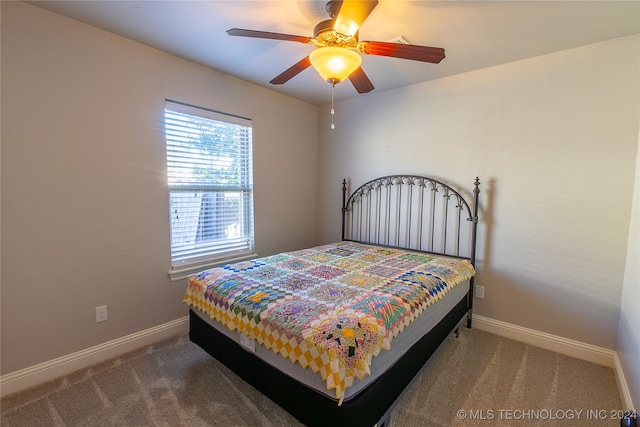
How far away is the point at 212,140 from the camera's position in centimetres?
278

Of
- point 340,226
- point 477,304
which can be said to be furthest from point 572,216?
point 340,226

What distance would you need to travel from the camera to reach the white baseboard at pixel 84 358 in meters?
1.83

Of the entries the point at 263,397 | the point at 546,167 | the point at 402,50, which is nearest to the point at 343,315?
the point at 263,397

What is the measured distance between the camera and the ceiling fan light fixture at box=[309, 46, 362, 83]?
160 centimetres

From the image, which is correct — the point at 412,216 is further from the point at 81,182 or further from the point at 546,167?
the point at 81,182

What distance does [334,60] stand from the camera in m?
1.62

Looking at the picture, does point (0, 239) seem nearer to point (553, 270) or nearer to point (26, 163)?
point (26, 163)

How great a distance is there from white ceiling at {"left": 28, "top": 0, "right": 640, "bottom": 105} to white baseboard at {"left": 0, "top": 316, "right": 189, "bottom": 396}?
2.31m

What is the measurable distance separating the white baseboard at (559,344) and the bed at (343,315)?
0.66 feet

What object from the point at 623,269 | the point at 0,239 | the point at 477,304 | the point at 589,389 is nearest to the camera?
the point at 0,239

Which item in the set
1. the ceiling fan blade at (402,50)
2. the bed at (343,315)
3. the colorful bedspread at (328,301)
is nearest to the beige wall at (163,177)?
the bed at (343,315)

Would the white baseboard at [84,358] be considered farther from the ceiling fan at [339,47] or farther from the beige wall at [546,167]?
the beige wall at [546,167]

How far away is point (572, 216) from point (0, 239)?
3949 mm

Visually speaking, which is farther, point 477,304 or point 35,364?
point 477,304
